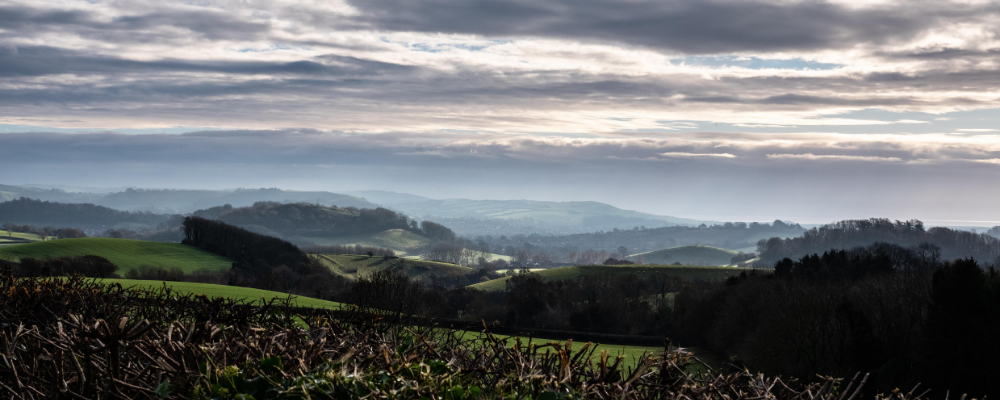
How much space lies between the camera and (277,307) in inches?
363

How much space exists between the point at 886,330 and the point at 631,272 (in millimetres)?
106938

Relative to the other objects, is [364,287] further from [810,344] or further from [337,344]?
[337,344]

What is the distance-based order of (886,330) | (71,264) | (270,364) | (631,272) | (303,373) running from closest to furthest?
(303,373) → (270,364) → (886,330) → (71,264) → (631,272)

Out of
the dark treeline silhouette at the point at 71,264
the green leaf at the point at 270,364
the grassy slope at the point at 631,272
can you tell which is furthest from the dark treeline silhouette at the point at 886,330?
the grassy slope at the point at 631,272

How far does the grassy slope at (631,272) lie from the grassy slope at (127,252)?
62813mm

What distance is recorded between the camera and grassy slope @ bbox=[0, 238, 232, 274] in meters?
117

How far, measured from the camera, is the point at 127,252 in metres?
129

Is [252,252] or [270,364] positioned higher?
[270,364]

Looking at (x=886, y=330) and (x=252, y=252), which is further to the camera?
(x=252, y=252)

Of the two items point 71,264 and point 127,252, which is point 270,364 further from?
point 127,252

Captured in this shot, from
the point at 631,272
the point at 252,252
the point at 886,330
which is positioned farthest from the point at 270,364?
the point at 252,252

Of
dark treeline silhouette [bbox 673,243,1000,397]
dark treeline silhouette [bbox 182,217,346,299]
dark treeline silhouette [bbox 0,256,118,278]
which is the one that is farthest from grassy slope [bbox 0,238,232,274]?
dark treeline silhouette [bbox 673,243,1000,397]

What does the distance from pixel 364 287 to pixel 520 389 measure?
1911 inches

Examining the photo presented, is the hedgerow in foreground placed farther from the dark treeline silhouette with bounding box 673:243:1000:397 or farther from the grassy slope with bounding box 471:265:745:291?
the grassy slope with bounding box 471:265:745:291
